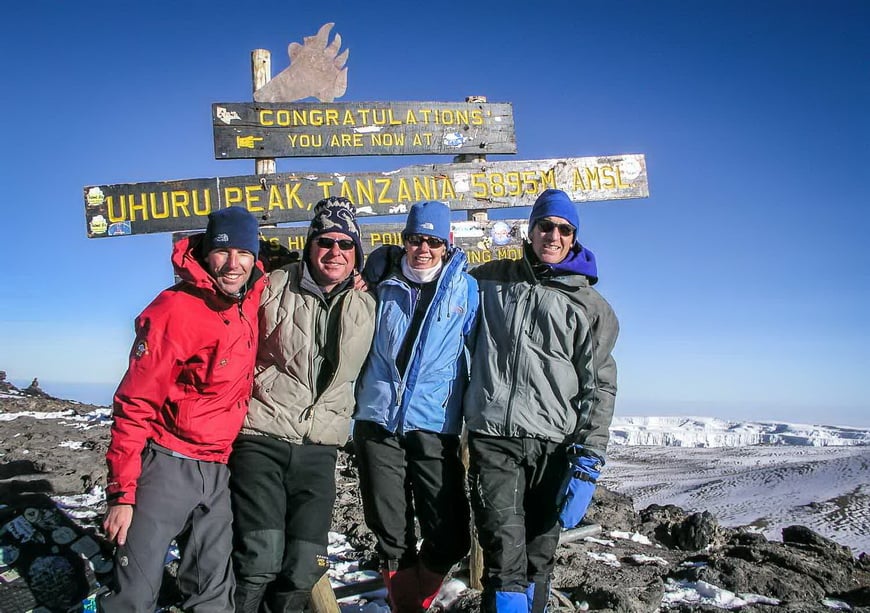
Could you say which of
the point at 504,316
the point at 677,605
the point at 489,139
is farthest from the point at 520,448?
the point at 489,139

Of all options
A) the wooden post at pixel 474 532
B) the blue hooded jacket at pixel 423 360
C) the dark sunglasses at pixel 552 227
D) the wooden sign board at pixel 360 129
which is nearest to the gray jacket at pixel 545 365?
the blue hooded jacket at pixel 423 360

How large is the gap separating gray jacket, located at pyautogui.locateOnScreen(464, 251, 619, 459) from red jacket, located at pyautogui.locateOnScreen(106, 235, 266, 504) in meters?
1.30

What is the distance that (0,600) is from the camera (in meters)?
3.05

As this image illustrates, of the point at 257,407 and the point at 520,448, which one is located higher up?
the point at 257,407

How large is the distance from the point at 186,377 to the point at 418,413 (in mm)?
1211

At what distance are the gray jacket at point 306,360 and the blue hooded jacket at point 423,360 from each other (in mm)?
103

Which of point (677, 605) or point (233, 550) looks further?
point (677, 605)

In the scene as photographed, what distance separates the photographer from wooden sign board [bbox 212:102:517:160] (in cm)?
484

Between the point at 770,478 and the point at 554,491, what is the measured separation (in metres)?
21.0

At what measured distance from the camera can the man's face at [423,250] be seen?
11.0 feet

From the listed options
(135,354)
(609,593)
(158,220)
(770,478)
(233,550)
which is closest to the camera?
(135,354)

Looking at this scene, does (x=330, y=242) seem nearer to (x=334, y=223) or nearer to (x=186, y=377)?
(x=334, y=223)

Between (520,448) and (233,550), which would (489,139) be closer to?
(520,448)

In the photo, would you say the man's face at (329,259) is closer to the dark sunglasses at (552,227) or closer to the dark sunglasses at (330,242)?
the dark sunglasses at (330,242)
